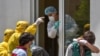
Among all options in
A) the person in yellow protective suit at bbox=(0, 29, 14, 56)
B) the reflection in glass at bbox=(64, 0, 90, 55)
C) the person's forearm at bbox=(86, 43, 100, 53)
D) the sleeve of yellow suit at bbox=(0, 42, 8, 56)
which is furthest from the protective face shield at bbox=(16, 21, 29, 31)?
the person's forearm at bbox=(86, 43, 100, 53)

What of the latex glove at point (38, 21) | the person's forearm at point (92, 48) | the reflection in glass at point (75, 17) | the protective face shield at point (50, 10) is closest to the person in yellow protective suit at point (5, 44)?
the latex glove at point (38, 21)

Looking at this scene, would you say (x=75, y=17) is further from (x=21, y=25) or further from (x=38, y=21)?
(x=21, y=25)

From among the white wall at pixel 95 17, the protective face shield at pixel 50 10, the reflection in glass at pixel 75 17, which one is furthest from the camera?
the protective face shield at pixel 50 10

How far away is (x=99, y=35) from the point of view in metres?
6.54

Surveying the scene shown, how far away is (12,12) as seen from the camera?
27.5 feet

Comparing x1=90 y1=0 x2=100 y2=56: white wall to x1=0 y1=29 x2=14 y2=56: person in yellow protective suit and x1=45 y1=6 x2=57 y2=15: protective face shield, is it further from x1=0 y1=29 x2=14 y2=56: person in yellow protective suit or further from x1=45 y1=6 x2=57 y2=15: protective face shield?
x1=0 y1=29 x2=14 y2=56: person in yellow protective suit

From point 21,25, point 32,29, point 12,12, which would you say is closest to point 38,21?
point 32,29

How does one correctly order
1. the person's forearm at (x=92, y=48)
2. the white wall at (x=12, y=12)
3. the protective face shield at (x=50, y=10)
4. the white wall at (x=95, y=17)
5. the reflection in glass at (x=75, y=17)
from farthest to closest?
the white wall at (x=12, y=12), the protective face shield at (x=50, y=10), the reflection in glass at (x=75, y=17), the white wall at (x=95, y=17), the person's forearm at (x=92, y=48)

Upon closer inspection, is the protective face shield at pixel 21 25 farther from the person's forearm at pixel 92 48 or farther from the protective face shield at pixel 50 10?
the person's forearm at pixel 92 48

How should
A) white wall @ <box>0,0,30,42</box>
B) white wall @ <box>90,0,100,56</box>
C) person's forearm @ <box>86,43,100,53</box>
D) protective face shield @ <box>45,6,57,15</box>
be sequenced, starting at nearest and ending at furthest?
person's forearm @ <box>86,43,100,53</box>, white wall @ <box>90,0,100,56</box>, protective face shield @ <box>45,6,57,15</box>, white wall @ <box>0,0,30,42</box>

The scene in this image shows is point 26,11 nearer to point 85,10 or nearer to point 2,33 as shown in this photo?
point 2,33

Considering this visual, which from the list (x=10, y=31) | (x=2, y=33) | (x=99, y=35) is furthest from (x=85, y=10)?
(x=2, y=33)

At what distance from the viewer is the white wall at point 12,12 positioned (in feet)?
26.8

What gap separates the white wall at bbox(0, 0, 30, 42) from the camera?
322 inches
